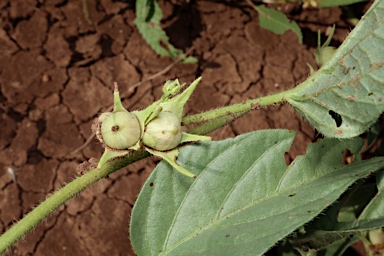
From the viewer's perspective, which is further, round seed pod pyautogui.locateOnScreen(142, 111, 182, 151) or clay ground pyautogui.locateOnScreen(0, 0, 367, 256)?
clay ground pyautogui.locateOnScreen(0, 0, 367, 256)

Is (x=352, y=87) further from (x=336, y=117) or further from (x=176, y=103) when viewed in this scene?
(x=176, y=103)

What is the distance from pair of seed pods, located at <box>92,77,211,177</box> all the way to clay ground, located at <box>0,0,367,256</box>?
1220mm

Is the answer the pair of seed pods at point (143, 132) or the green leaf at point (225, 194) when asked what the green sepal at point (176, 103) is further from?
the green leaf at point (225, 194)

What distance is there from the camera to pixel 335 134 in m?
1.49

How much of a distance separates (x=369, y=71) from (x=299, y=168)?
321mm

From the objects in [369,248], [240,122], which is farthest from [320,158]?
[240,122]

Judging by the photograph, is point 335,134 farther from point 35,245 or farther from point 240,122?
point 35,245

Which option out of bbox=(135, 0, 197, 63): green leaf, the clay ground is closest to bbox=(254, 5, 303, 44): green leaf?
the clay ground

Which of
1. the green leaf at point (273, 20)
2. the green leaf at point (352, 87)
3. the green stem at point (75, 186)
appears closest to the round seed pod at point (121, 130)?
the green stem at point (75, 186)

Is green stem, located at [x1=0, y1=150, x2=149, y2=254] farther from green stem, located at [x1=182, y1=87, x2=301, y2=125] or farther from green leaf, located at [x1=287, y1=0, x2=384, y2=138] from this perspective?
green leaf, located at [x1=287, y1=0, x2=384, y2=138]

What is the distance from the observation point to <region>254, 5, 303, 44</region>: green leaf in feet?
8.75

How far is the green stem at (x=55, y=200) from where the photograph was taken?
1.33 meters

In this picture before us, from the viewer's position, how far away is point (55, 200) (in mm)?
Result: 1349

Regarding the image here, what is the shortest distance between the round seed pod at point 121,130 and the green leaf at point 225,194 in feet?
0.55
